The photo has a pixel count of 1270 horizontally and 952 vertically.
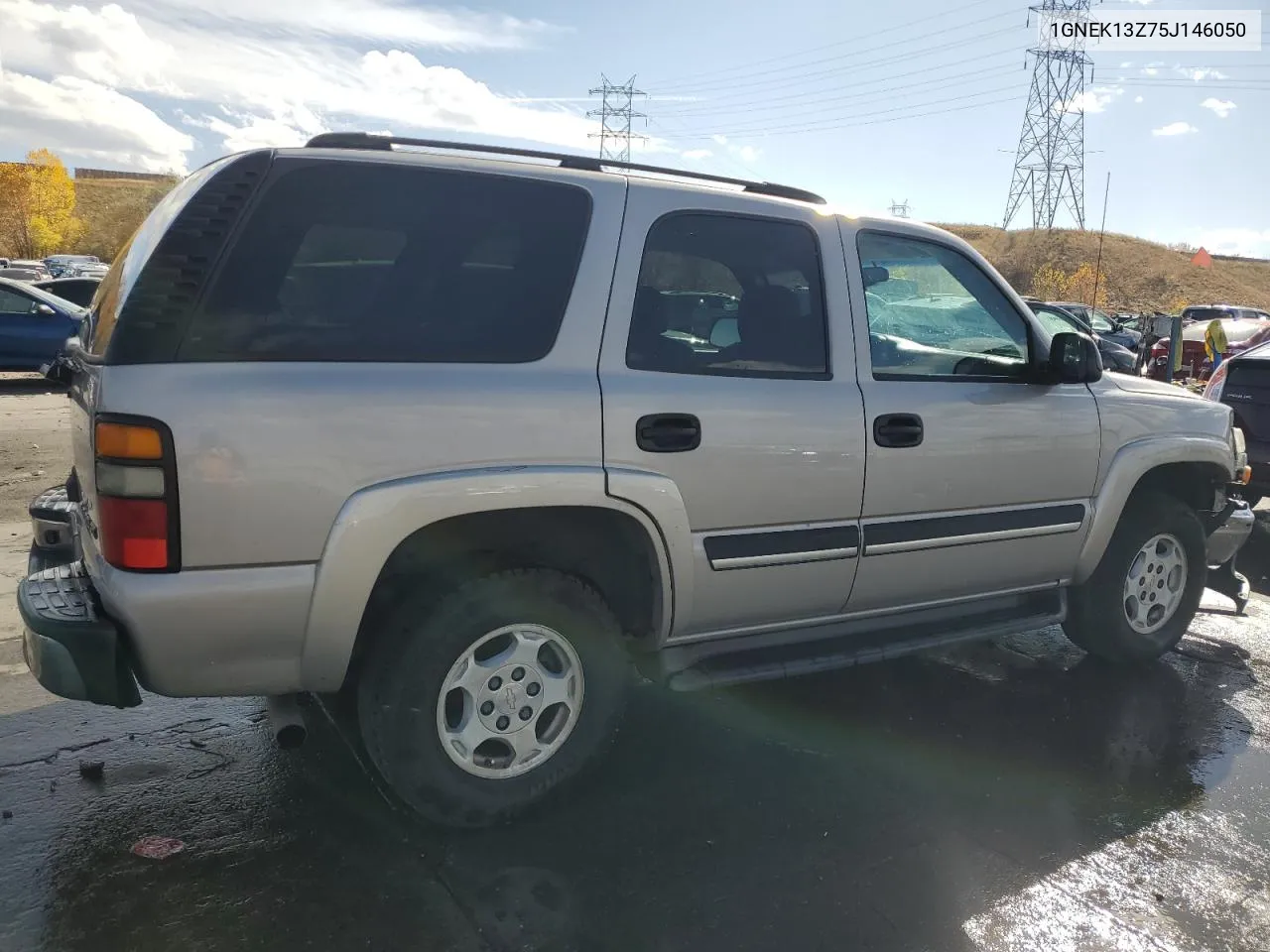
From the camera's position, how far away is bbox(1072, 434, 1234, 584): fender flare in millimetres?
4242

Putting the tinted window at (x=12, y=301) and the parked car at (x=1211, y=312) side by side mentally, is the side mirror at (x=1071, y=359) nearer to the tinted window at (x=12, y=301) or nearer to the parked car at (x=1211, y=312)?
the tinted window at (x=12, y=301)

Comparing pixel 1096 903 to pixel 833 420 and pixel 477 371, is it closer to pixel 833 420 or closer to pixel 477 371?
pixel 833 420

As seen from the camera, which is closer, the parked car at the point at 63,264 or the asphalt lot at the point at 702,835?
the asphalt lot at the point at 702,835

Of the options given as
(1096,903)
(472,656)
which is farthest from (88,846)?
(1096,903)

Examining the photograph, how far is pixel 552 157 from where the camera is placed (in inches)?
127

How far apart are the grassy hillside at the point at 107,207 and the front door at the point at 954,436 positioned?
92855 mm

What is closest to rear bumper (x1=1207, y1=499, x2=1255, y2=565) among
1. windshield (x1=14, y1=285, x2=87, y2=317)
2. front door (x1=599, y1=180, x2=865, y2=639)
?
front door (x1=599, y1=180, x2=865, y2=639)

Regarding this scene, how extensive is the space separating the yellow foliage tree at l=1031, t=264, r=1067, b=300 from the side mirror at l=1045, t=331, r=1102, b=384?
61.5 metres

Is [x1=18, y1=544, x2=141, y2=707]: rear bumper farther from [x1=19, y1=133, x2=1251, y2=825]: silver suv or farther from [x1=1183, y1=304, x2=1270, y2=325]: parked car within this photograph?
[x1=1183, y1=304, x2=1270, y2=325]: parked car

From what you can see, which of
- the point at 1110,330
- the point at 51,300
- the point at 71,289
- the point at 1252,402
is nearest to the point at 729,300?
the point at 1252,402

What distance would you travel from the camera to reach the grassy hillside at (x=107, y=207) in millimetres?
89062

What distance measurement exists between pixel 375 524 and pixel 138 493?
59cm

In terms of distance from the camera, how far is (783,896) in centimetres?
282

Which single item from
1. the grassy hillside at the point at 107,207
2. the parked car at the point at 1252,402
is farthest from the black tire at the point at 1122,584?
the grassy hillside at the point at 107,207
